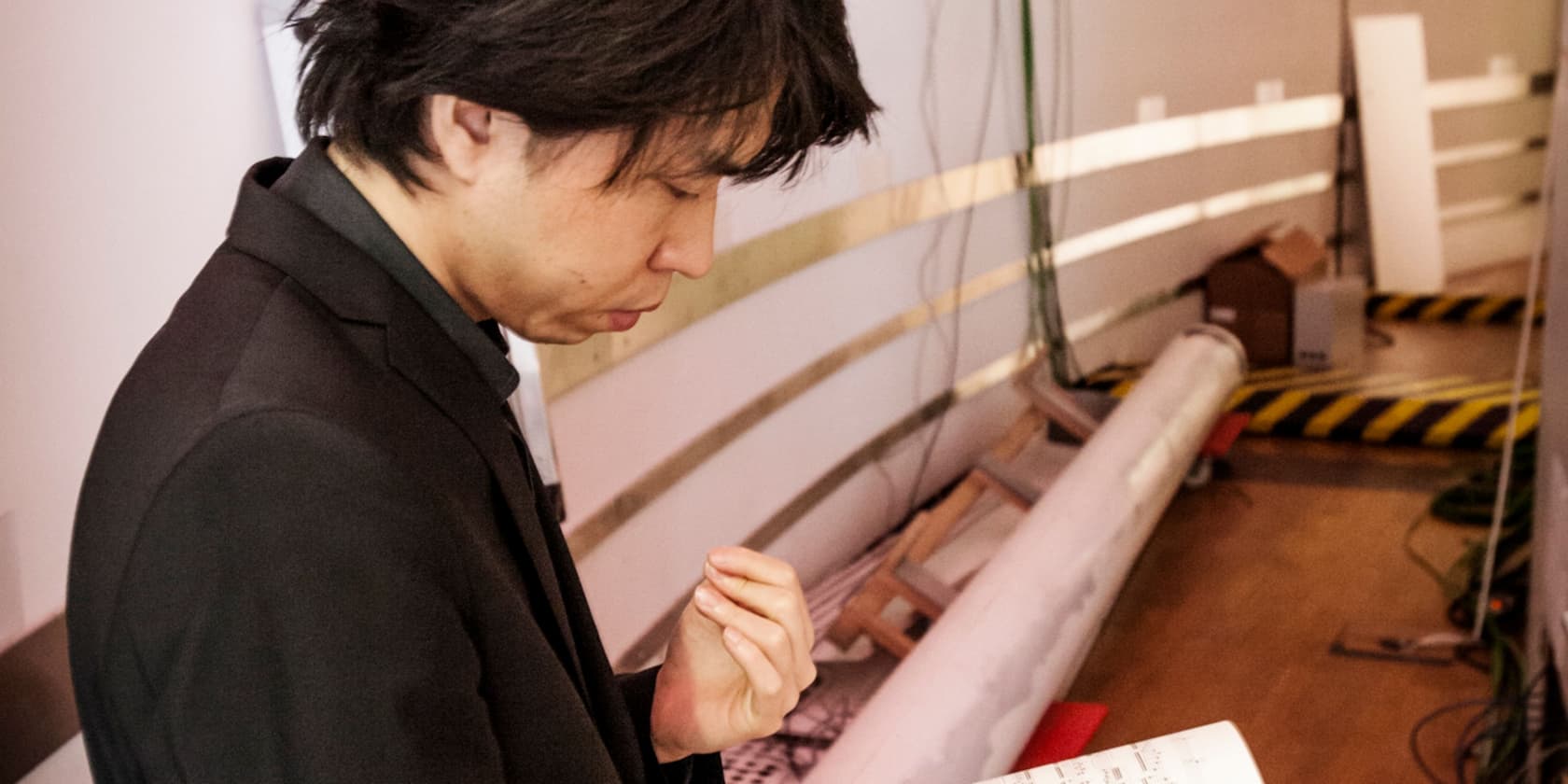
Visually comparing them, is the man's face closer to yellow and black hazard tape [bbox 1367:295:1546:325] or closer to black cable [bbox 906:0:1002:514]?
black cable [bbox 906:0:1002:514]

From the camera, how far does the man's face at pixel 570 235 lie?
74 centimetres

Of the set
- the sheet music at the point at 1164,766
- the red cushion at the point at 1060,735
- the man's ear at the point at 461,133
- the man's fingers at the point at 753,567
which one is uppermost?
the man's ear at the point at 461,133

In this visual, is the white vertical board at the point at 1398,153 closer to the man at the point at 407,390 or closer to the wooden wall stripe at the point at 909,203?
the wooden wall stripe at the point at 909,203

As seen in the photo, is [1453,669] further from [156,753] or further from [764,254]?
[156,753]

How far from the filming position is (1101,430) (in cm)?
298

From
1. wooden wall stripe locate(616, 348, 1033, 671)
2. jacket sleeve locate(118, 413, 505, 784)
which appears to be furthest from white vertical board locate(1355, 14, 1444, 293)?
jacket sleeve locate(118, 413, 505, 784)

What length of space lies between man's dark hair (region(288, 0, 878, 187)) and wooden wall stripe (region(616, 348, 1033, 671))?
175 centimetres

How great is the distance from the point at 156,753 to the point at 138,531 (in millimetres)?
107

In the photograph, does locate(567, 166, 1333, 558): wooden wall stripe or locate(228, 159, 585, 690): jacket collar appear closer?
locate(228, 159, 585, 690): jacket collar

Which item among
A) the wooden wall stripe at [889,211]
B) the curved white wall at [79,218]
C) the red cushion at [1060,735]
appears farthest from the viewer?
the wooden wall stripe at [889,211]

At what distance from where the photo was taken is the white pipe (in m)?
1.90

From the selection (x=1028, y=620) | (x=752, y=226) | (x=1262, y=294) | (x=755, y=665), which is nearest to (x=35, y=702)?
(x=755, y=665)

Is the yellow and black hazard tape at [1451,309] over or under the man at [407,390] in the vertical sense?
under

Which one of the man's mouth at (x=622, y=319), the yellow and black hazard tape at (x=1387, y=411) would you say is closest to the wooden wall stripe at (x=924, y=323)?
the yellow and black hazard tape at (x=1387, y=411)
